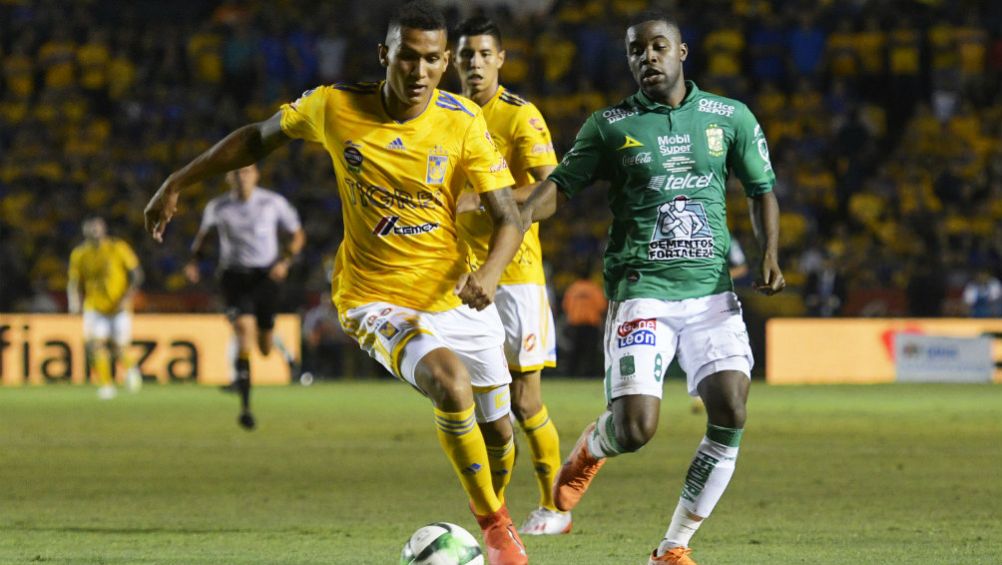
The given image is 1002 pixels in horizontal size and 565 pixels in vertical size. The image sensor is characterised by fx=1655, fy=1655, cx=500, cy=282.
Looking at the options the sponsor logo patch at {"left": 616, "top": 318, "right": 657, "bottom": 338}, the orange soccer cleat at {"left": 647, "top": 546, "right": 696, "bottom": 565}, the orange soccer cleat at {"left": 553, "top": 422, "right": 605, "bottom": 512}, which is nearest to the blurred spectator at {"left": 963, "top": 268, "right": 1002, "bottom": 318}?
the orange soccer cleat at {"left": 553, "top": 422, "right": 605, "bottom": 512}

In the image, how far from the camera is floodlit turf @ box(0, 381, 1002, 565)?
7391 millimetres

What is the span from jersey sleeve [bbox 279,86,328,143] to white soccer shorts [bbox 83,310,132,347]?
1550cm

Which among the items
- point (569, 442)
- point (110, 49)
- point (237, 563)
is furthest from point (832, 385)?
point (237, 563)

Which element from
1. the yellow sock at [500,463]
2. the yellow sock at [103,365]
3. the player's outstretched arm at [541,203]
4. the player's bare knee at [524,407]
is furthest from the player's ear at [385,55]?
the yellow sock at [103,365]

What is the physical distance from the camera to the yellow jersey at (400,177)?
21.9ft

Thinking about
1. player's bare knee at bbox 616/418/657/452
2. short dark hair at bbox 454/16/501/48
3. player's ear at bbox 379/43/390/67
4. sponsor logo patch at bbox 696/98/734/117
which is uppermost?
short dark hair at bbox 454/16/501/48

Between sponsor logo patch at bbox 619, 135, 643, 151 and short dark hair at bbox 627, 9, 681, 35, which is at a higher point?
short dark hair at bbox 627, 9, 681, 35

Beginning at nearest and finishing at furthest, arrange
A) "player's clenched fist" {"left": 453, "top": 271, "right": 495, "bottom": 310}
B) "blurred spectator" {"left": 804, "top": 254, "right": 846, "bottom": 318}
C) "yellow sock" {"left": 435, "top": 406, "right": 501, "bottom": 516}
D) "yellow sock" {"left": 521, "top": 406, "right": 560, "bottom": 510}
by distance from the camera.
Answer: "player's clenched fist" {"left": 453, "top": 271, "right": 495, "bottom": 310}, "yellow sock" {"left": 435, "top": 406, "right": 501, "bottom": 516}, "yellow sock" {"left": 521, "top": 406, "right": 560, "bottom": 510}, "blurred spectator" {"left": 804, "top": 254, "right": 846, "bottom": 318}

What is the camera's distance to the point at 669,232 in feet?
23.1

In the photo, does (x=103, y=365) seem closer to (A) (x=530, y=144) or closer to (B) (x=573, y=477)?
(A) (x=530, y=144)

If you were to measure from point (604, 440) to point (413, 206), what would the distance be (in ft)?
4.81

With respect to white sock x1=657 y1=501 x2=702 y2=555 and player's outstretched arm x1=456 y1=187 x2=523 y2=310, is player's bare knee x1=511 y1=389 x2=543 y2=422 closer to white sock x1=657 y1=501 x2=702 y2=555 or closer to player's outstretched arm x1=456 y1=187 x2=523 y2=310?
white sock x1=657 y1=501 x2=702 y2=555

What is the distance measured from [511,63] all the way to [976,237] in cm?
817

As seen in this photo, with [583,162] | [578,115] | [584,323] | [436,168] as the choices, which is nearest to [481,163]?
[436,168]
